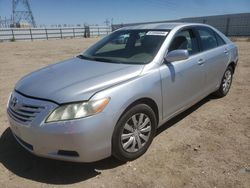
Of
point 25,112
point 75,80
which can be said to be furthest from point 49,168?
point 75,80

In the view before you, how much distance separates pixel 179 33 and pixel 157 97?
1244 millimetres

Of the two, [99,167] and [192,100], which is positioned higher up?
[192,100]

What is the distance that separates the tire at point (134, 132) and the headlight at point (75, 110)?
36cm

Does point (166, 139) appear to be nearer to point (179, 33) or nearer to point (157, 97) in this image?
point (157, 97)

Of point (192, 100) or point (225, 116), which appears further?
point (225, 116)

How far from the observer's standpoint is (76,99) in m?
2.67

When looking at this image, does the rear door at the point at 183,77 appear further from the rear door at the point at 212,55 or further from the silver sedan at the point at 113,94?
the rear door at the point at 212,55

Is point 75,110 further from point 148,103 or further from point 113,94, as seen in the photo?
point 148,103

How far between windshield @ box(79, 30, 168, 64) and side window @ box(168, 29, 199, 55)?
19 cm

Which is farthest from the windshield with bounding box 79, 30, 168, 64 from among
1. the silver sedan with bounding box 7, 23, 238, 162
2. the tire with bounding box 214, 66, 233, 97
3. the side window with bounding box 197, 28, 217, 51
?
the tire with bounding box 214, 66, 233, 97

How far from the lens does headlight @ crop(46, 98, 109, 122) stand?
2.61 meters

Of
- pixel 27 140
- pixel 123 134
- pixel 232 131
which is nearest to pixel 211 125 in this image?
pixel 232 131

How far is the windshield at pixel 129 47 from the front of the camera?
11.9 ft

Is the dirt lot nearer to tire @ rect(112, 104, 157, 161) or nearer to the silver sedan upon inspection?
tire @ rect(112, 104, 157, 161)
